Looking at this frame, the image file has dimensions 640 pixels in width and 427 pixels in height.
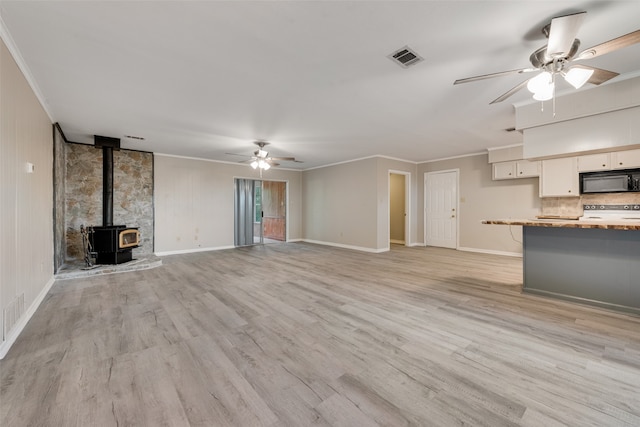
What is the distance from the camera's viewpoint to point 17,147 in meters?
2.43

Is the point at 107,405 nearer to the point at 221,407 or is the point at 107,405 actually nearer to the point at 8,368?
the point at 221,407

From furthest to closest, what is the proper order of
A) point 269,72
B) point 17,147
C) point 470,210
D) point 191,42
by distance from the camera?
1. point 470,210
2. point 269,72
3. point 17,147
4. point 191,42

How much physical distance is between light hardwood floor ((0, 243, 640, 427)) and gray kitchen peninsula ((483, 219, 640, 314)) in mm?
192

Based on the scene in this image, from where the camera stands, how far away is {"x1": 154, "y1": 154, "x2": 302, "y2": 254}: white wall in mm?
6414

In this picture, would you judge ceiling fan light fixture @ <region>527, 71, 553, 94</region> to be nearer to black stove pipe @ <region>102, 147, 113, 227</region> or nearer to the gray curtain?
black stove pipe @ <region>102, 147, 113, 227</region>

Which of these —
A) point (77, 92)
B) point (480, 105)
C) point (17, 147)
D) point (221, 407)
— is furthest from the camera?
point (480, 105)

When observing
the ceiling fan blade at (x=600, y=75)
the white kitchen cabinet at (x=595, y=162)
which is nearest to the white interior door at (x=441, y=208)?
the white kitchen cabinet at (x=595, y=162)

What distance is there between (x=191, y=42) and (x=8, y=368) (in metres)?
2.81

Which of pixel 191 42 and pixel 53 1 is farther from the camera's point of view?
pixel 191 42

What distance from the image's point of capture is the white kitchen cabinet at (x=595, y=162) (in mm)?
4594

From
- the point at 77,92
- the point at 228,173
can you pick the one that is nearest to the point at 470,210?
the point at 228,173

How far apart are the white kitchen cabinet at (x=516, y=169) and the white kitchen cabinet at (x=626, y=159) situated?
3.60 ft

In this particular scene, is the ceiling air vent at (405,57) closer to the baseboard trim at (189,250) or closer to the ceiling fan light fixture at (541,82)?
the ceiling fan light fixture at (541,82)

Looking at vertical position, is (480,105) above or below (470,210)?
above
